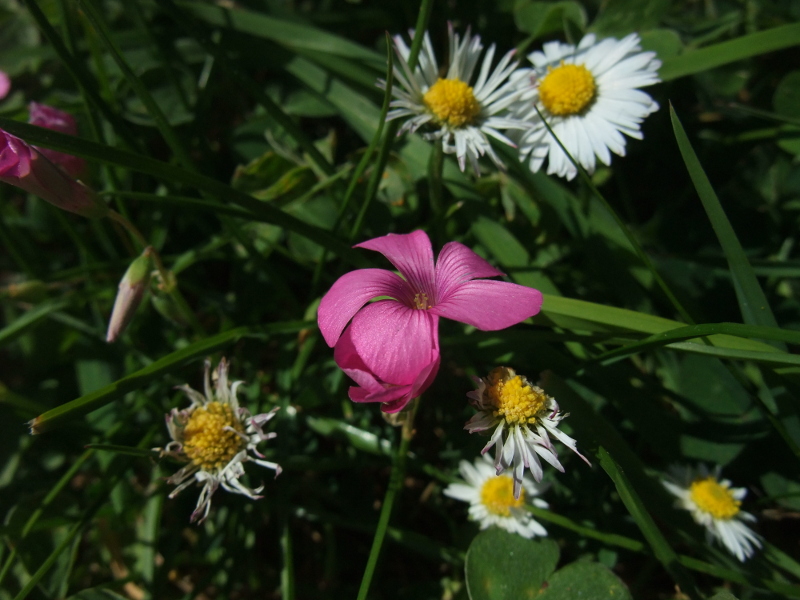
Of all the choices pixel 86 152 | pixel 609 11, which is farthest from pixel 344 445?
pixel 609 11

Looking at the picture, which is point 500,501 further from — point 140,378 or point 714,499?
point 140,378

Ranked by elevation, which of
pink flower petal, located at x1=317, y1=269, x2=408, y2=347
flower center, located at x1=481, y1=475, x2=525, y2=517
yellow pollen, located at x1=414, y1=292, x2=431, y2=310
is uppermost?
pink flower petal, located at x1=317, y1=269, x2=408, y2=347

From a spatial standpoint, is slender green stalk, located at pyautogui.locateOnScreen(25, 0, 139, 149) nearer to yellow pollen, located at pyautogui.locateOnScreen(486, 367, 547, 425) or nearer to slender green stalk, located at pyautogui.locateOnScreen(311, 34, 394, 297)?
slender green stalk, located at pyautogui.locateOnScreen(311, 34, 394, 297)

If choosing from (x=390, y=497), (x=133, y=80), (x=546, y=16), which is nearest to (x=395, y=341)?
(x=390, y=497)

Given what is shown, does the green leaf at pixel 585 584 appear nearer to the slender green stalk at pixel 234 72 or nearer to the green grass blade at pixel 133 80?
the slender green stalk at pixel 234 72

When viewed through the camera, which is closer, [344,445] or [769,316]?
[769,316]

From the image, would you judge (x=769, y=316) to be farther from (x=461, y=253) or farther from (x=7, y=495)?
(x=7, y=495)

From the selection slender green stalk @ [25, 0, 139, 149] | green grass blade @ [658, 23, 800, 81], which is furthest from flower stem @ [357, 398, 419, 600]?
green grass blade @ [658, 23, 800, 81]
